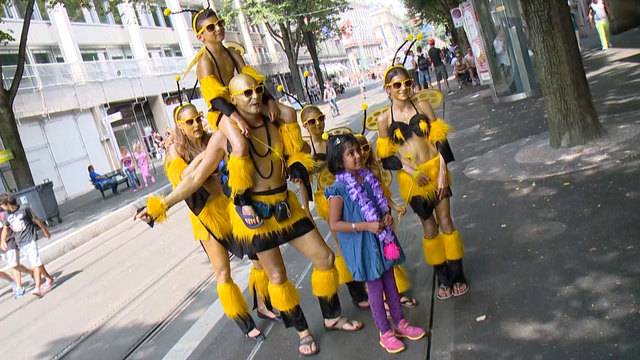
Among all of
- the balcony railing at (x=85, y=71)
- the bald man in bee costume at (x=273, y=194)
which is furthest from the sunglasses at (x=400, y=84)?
→ the balcony railing at (x=85, y=71)

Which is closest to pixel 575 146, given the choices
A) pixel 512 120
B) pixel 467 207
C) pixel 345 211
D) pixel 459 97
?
pixel 467 207

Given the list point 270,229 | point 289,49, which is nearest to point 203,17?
point 270,229

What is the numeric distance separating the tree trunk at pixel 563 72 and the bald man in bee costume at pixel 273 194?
450cm

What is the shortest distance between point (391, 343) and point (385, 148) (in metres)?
1.38

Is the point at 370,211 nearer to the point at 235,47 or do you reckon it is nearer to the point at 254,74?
the point at 254,74

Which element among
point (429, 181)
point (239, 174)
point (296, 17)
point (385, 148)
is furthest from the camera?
point (296, 17)

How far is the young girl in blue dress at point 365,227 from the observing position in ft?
12.1

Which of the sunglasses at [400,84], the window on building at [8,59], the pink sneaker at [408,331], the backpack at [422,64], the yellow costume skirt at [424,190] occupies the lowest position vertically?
the pink sneaker at [408,331]

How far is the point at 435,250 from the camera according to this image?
165 inches

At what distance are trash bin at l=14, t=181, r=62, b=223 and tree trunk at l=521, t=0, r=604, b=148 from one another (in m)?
12.9

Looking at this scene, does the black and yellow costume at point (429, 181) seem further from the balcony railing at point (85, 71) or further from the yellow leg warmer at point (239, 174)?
the balcony railing at point (85, 71)

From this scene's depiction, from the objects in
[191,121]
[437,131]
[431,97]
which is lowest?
[437,131]

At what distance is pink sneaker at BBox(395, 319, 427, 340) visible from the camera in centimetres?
378

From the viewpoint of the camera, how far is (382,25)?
13300cm
